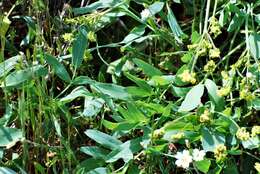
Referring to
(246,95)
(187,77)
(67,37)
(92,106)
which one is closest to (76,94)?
(92,106)

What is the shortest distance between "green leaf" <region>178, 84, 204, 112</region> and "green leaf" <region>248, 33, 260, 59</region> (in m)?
0.15

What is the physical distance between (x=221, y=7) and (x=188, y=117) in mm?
348

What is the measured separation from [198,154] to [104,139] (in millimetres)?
212

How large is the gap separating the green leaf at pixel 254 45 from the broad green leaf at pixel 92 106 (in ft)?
1.16

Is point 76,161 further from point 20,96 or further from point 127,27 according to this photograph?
point 127,27

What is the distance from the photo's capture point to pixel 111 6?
1658 mm

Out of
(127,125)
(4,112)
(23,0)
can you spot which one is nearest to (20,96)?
(4,112)

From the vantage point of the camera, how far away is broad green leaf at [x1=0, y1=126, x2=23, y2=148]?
145 cm

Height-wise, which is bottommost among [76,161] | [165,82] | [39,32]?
[76,161]

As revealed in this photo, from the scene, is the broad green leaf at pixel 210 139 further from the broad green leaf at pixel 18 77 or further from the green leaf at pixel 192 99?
the broad green leaf at pixel 18 77

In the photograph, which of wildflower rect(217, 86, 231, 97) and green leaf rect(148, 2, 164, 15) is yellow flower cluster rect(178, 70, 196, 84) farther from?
green leaf rect(148, 2, 164, 15)

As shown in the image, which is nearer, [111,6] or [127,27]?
[111,6]

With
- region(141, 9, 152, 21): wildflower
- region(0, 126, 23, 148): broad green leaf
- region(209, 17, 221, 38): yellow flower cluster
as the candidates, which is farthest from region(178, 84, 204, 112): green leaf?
region(0, 126, 23, 148): broad green leaf

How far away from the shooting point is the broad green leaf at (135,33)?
165 cm
